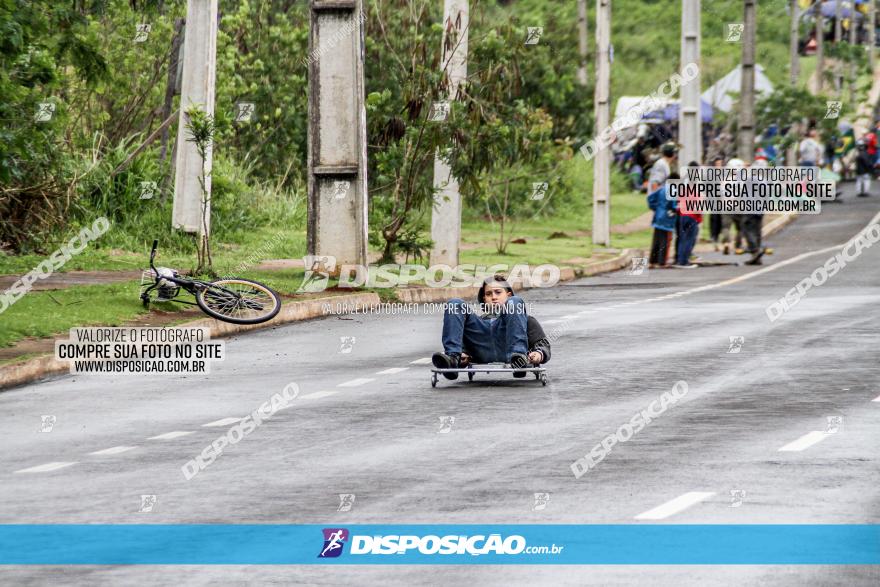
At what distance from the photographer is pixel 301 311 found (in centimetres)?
2147

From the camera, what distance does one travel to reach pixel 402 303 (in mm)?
23672

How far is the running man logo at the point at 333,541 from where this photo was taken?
8.30m

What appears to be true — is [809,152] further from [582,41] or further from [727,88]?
[727,88]

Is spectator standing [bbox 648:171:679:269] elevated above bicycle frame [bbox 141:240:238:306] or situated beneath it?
elevated above

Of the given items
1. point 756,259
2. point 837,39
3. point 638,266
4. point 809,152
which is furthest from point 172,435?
point 837,39

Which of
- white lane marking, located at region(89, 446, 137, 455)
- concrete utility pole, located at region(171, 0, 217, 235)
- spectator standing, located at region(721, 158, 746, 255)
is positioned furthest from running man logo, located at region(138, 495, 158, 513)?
spectator standing, located at region(721, 158, 746, 255)

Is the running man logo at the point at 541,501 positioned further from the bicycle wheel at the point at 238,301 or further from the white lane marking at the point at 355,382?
the bicycle wheel at the point at 238,301

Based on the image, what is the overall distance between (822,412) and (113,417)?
5491 millimetres

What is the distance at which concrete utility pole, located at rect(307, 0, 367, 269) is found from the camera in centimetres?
2420

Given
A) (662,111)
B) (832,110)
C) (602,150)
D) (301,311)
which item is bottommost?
(301,311)

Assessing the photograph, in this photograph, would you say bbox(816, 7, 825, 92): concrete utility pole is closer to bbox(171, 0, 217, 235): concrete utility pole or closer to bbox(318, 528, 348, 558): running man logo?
bbox(171, 0, 217, 235): concrete utility pole

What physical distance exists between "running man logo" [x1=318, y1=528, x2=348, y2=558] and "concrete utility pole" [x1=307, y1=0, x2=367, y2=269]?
1595cm

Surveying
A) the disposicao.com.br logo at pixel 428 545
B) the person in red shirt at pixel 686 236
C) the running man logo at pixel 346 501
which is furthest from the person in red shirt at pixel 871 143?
the disposicao.com.br logo at pixel 428 545

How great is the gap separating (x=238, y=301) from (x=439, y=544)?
11784 millimetres
